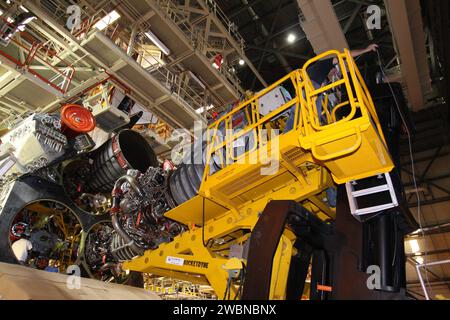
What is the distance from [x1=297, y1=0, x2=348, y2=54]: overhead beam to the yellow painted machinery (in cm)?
362

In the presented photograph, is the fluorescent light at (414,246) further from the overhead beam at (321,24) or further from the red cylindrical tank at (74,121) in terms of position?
the red cylindrical tank at (74,121)

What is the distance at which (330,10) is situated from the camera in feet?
24.2

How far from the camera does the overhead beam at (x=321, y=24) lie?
23.9ft

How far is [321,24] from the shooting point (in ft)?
25.4

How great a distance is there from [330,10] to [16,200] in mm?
7640

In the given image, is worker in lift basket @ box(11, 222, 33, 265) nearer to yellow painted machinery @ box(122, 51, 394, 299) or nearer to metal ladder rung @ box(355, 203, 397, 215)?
yellow painted machinery @ box(122, 51, 394, 299)

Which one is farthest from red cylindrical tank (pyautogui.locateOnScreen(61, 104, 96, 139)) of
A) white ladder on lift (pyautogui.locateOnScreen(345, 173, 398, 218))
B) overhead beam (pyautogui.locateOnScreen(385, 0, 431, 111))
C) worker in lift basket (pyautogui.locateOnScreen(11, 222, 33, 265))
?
overhead beam (pyautogui.locateOnScreen(385, 0, 431, 111))

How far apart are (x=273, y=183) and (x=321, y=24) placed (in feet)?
17.3

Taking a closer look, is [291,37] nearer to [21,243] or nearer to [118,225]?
[118,225]

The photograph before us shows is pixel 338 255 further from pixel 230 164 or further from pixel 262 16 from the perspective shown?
pixel 262 16

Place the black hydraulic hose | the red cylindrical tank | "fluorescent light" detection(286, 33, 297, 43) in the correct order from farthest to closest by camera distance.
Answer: "fluorescent light" detection(286, 33, 297, 43) → the red cylindrical tank → the black hydraulic hose

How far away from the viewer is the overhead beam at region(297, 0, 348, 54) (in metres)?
7.28

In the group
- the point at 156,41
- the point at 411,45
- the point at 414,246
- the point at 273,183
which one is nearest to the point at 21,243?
the point at 273,183
